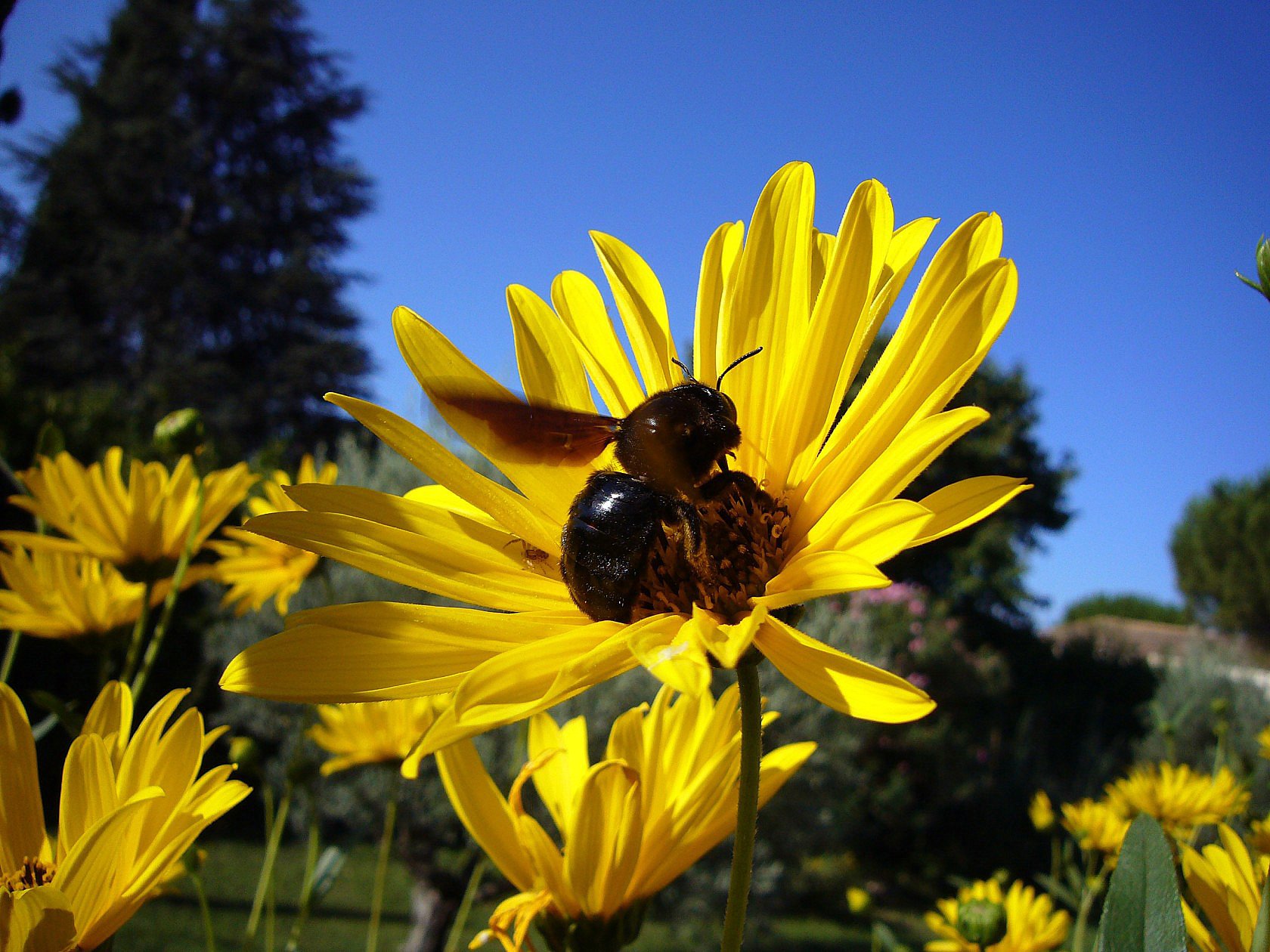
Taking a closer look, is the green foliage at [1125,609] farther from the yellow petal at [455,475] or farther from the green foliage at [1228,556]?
the yellow petal at [455,475]

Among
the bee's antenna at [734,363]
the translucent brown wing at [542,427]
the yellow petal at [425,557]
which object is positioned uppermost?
the bee's antenna at [734,363]

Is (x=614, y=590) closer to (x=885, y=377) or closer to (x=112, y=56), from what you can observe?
(x=885, y=377)

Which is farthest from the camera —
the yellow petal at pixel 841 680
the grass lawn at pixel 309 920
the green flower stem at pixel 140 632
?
the grass lawn at pixel 309 920

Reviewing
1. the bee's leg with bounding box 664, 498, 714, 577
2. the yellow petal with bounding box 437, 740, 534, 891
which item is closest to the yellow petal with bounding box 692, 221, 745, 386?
the bee's leg with bounding box 664, 498, 714, 577

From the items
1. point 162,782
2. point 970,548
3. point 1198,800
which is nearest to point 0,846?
point 162,782

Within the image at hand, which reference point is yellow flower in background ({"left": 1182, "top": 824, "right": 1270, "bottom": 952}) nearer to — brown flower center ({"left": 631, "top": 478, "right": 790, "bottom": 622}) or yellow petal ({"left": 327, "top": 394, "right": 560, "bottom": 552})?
brown flower center ({"left": 631, "top": 478, "right": 790, "bottom": 622})

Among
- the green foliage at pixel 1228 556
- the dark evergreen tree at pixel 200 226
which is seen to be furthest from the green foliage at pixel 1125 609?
the dark evergreen tree at pixel 200 226

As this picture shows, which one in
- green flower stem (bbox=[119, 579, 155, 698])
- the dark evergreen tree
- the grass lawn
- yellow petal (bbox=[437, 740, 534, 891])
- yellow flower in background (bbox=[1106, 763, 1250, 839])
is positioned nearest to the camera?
yellow petal (bbox=[437, 740, 534, 891])
